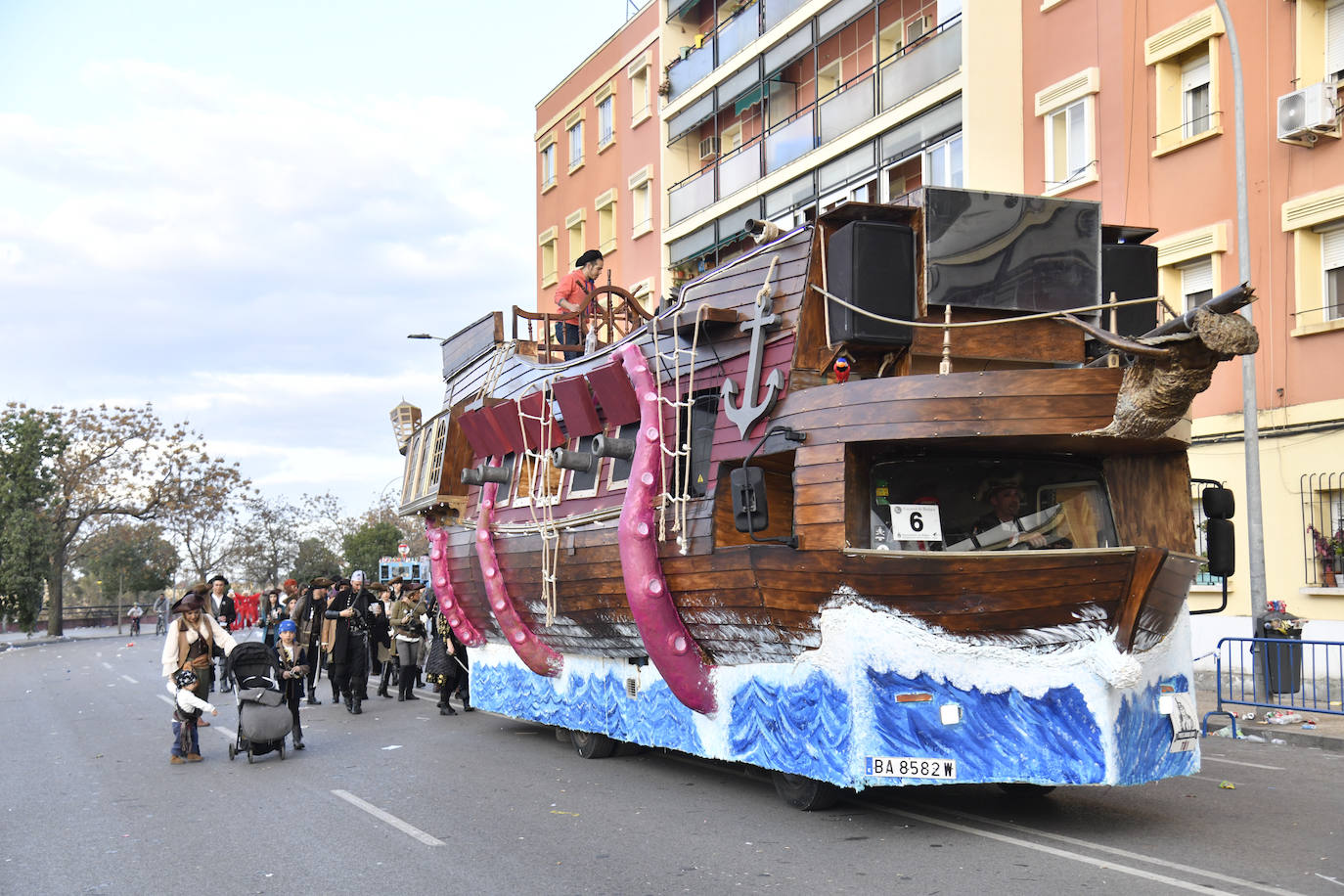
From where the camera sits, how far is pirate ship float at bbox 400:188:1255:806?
745 centimetres

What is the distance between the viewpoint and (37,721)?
16438 millimetres

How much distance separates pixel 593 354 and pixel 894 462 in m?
4.17

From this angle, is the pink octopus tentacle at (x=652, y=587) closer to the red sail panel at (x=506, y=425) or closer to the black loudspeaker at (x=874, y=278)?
the black loudspeaker at (x=874, y=278)

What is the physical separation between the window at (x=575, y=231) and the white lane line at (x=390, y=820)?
2850 cm

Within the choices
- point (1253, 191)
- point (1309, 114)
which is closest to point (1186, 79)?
point (1253, 191)

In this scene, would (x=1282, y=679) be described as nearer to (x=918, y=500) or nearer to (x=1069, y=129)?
(x=918, y=500)

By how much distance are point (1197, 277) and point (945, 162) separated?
18.2 ft

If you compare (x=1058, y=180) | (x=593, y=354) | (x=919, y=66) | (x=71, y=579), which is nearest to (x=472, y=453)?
(x=593, y=354)

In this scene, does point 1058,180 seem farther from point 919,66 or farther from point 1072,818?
point 1072,818

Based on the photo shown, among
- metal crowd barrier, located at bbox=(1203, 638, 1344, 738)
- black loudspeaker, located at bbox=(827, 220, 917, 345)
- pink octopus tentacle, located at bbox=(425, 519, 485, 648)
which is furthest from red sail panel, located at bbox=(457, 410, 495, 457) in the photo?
metal crowd barrier, located at bbox=(1203, 638, 1344, 738)

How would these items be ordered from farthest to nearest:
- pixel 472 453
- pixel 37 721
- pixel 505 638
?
pixel 37 721, pixel 472 453, pixel 505 638

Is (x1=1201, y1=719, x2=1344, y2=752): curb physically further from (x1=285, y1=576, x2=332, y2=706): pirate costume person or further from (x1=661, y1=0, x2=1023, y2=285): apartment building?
(x1=285, y1=576, x2=332, y2=706): pirate costume person

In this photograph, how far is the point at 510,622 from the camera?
13.0 meters

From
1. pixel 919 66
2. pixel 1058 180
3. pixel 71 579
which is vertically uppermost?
pixel 919 66
